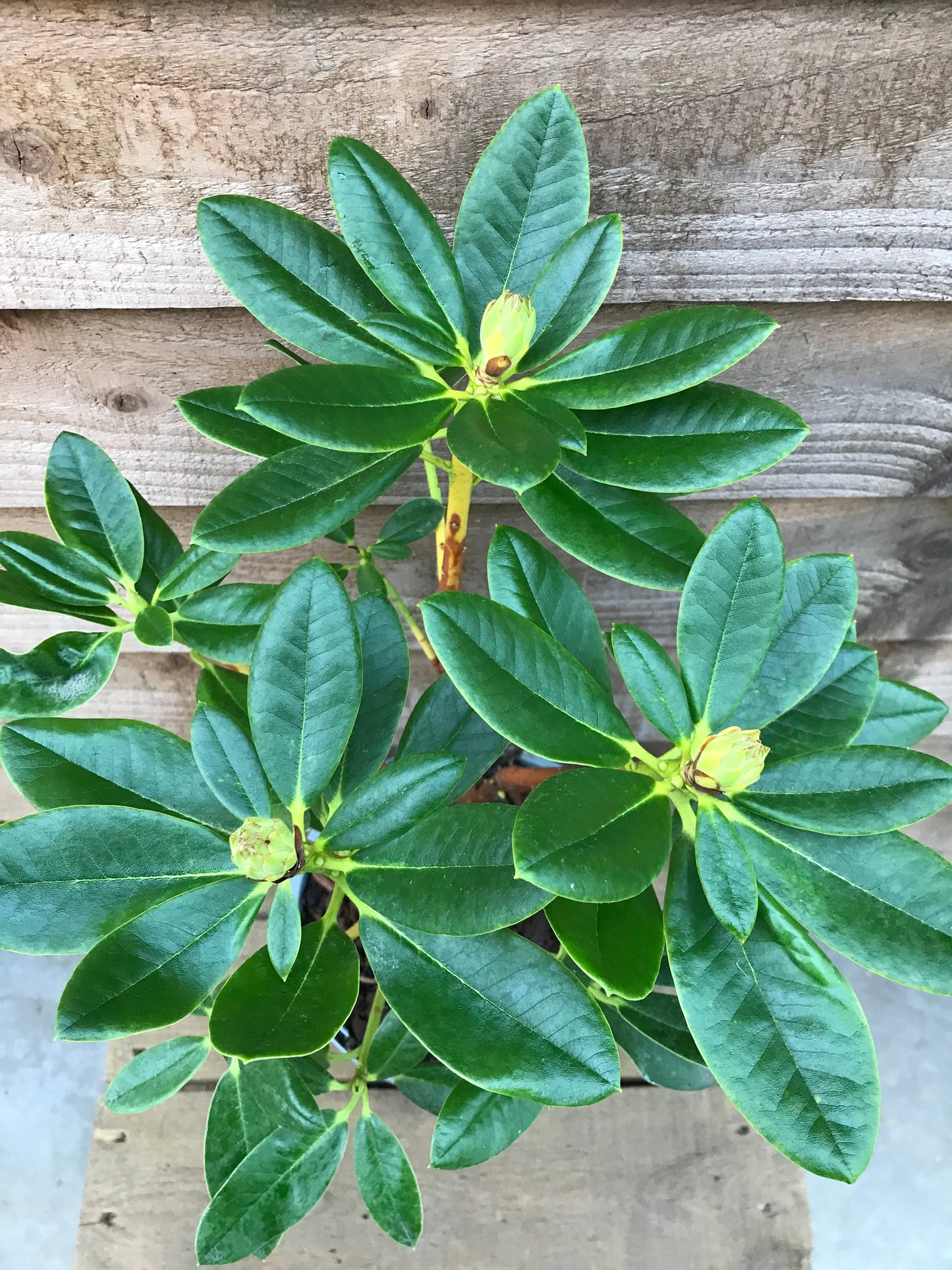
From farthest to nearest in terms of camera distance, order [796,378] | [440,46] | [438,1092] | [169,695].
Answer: [169,695] → [796,378] → [438,1092] → [440,46]

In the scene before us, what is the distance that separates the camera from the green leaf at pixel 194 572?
0.64 metres

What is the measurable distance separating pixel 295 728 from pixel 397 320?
0.28 m

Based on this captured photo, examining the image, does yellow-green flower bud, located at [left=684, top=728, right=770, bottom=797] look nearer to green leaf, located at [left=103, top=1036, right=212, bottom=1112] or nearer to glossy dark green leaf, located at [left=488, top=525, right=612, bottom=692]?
glossy dark green leaf, located at [left=488, top=525, right=612, bottom=692]

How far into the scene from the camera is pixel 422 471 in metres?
1.02

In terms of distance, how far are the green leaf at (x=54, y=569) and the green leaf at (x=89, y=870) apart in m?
0.24

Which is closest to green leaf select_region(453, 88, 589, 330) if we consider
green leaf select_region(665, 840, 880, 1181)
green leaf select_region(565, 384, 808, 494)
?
green leaf select_region(565, 384, 808, 494)

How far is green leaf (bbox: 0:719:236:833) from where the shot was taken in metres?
0.55

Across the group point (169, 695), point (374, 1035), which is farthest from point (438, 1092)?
point (169, 695)

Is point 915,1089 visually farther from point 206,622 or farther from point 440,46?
point 440,46

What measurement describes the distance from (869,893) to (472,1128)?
358 mm

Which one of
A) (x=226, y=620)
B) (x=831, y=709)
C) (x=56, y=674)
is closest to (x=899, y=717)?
(x=831, y=709)

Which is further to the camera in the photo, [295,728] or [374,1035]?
[374,1035]

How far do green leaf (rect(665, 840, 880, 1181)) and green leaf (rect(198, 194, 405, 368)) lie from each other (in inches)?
16.9

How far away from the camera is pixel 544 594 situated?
0.58m
